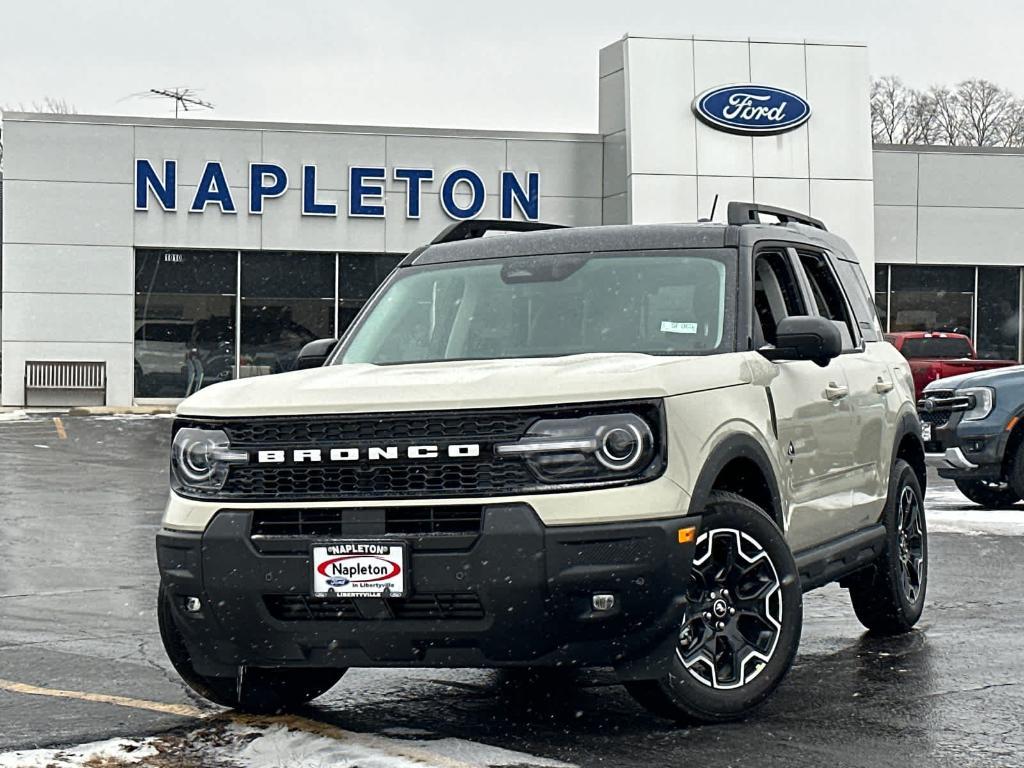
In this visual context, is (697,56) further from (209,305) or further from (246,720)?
(246,720)

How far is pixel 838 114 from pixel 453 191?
8132mm

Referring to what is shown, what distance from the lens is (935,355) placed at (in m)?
27.0

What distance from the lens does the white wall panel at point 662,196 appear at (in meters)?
32.7

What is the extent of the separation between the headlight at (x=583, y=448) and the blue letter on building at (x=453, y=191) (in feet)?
94.3

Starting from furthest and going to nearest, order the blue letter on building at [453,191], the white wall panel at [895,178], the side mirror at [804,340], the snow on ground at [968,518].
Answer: the white wall panel at [895,178], the blue letter on building at [453,191], the snow on ground at [968,518], the side mirror at [804,340]

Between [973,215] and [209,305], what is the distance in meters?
16.7

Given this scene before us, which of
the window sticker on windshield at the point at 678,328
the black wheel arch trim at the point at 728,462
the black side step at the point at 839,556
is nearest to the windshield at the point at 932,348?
the black side step at the point at 839,556

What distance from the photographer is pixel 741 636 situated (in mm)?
5906

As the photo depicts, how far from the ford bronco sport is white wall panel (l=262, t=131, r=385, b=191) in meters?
27.2

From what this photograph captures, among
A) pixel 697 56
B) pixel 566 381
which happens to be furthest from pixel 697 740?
pixel 697 56

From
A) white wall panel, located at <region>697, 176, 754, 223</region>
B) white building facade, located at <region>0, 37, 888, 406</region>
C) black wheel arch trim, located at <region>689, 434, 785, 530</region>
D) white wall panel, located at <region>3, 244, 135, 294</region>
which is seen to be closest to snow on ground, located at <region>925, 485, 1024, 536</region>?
black wheel arch trim, located at <region>689, 434, 785, 530</region>

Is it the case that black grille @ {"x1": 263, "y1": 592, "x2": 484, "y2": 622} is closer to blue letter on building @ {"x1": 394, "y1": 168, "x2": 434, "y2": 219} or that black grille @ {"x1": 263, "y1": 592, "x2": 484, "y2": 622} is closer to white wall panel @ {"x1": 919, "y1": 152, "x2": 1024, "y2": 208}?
blue letter on building @ {"x1": 394, "y1": 168, "x2": 434, "y2": 219}

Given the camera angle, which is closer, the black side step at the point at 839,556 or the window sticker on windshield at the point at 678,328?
the window sticker on windshield at the point at 678,328

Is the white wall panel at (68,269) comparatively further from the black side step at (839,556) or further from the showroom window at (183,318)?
the black side step at (839,556)
